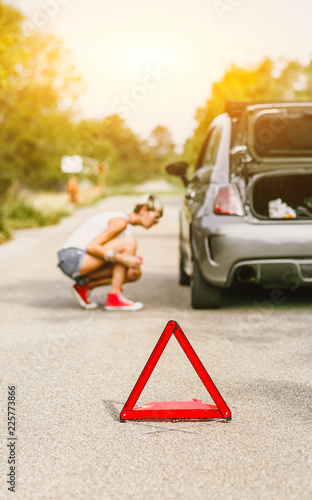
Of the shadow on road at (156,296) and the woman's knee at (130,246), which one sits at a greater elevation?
the woman's knee at (130,246)

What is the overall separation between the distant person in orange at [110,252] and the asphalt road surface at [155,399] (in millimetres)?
328

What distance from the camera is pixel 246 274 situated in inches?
278

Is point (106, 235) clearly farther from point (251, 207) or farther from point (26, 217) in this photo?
point (26, 217)

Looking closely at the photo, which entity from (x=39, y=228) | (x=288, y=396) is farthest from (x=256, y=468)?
(x=39, y=228)

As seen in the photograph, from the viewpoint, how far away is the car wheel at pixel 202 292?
24.1 ft

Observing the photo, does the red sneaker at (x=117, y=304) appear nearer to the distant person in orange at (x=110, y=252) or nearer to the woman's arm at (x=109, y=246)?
the distant person in orange at (x=110, y=252)

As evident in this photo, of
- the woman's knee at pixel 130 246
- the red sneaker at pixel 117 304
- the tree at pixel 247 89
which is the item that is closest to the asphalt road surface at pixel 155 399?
the red sneaker at pixel 117 304

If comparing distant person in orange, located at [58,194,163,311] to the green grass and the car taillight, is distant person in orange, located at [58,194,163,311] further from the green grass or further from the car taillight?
the green grass

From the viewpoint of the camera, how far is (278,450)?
3.69 meters

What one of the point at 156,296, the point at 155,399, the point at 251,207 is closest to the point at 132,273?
the point at 156,296

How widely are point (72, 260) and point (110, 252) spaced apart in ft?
1.28

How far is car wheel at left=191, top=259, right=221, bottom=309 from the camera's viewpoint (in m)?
7.33

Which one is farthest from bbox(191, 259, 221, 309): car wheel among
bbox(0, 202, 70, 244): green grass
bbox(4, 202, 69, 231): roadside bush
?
bbox(4, 202, 69, 231): roadside bush

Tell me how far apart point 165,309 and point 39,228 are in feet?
49.1
